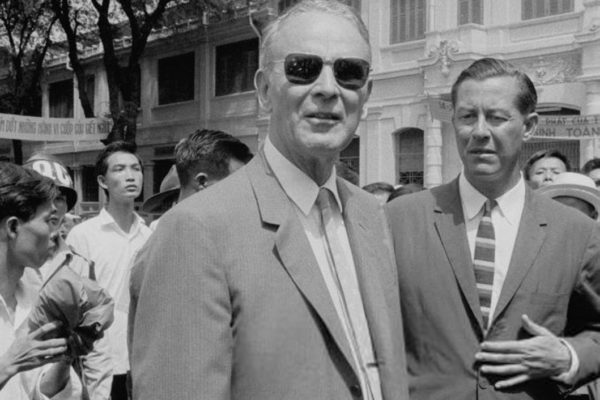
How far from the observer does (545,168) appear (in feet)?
18.4

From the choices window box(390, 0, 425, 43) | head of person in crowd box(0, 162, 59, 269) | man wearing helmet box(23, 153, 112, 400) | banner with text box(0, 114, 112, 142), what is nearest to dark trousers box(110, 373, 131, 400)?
man wearing helmet box(23, 153, 112, 400)

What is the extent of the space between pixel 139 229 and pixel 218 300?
3491 millimetres

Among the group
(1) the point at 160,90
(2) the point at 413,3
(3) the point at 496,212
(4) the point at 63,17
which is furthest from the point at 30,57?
(3) the point at 496,212

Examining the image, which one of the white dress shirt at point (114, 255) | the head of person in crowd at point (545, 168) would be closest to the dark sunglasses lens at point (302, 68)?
the white dress shirt at point (114, 255)

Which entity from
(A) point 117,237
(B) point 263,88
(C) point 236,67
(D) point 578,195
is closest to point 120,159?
(A) point 117,237

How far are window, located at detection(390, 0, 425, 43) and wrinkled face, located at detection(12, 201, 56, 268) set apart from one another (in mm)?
15951

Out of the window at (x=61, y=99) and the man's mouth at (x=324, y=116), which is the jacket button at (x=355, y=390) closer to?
the man's mouth at (x=324, y=116)

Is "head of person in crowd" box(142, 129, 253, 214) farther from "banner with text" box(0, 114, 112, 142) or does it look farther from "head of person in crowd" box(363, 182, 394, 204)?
"banner with text" box(0, 114, 112, 142)

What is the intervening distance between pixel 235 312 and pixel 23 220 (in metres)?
1.47

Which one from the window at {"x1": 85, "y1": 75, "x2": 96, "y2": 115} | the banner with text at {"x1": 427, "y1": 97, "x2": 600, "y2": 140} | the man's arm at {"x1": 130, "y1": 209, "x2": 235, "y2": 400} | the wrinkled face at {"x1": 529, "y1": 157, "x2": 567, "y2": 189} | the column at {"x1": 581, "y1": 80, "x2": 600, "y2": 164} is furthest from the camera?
the window at {"x1": 85, "y1": 75, "x2": 96, "y2": 115}

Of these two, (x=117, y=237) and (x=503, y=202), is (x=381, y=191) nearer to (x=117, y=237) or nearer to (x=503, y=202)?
(x=117, y=237)

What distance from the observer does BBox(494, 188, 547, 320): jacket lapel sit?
2523 millimetres

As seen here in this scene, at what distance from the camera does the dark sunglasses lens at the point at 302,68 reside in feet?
6.62

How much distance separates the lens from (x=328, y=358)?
1.87m
